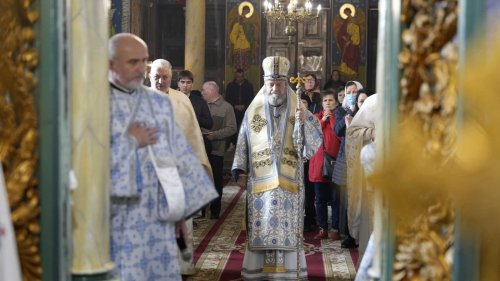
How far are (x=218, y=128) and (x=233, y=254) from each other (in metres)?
2.50

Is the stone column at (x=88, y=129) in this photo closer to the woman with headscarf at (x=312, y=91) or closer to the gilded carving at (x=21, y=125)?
the gilded carving at (x=21, y=125)

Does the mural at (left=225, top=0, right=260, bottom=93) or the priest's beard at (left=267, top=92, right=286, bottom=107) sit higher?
the mural at (left=225, top=0, right=260, bottom=93)

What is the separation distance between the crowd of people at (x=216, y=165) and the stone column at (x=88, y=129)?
25cm

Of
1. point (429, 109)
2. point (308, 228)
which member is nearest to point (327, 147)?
point (308, 228)

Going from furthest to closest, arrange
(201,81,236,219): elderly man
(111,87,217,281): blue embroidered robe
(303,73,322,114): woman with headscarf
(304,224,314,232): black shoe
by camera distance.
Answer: (201,81,236,219): elderly man < (303,73,322,114): woman with headscarf < (304,224,314,232): black shoe < (111,87,217,281): blue embroidered robe

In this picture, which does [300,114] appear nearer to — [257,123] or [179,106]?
[257,123]

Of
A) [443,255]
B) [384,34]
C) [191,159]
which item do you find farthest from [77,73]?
[443,255]

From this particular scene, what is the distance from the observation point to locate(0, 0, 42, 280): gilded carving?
3342mm

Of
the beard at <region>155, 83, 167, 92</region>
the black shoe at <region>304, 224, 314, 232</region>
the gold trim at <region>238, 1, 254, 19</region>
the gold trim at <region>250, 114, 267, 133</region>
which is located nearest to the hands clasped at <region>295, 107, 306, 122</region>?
the gold trim at <region>250, 114, 267, 133</region>

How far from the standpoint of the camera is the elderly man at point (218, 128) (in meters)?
9.78

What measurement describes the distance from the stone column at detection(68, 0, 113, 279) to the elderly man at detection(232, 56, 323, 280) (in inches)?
113

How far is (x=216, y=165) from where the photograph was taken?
992 cm

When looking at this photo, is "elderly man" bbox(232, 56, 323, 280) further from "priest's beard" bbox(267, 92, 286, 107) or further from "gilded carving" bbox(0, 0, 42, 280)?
"gilded carving" bbox(0, 0, 42, 280)

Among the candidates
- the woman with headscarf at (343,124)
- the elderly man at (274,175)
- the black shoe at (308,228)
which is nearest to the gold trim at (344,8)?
the black shoe at (308,228)
